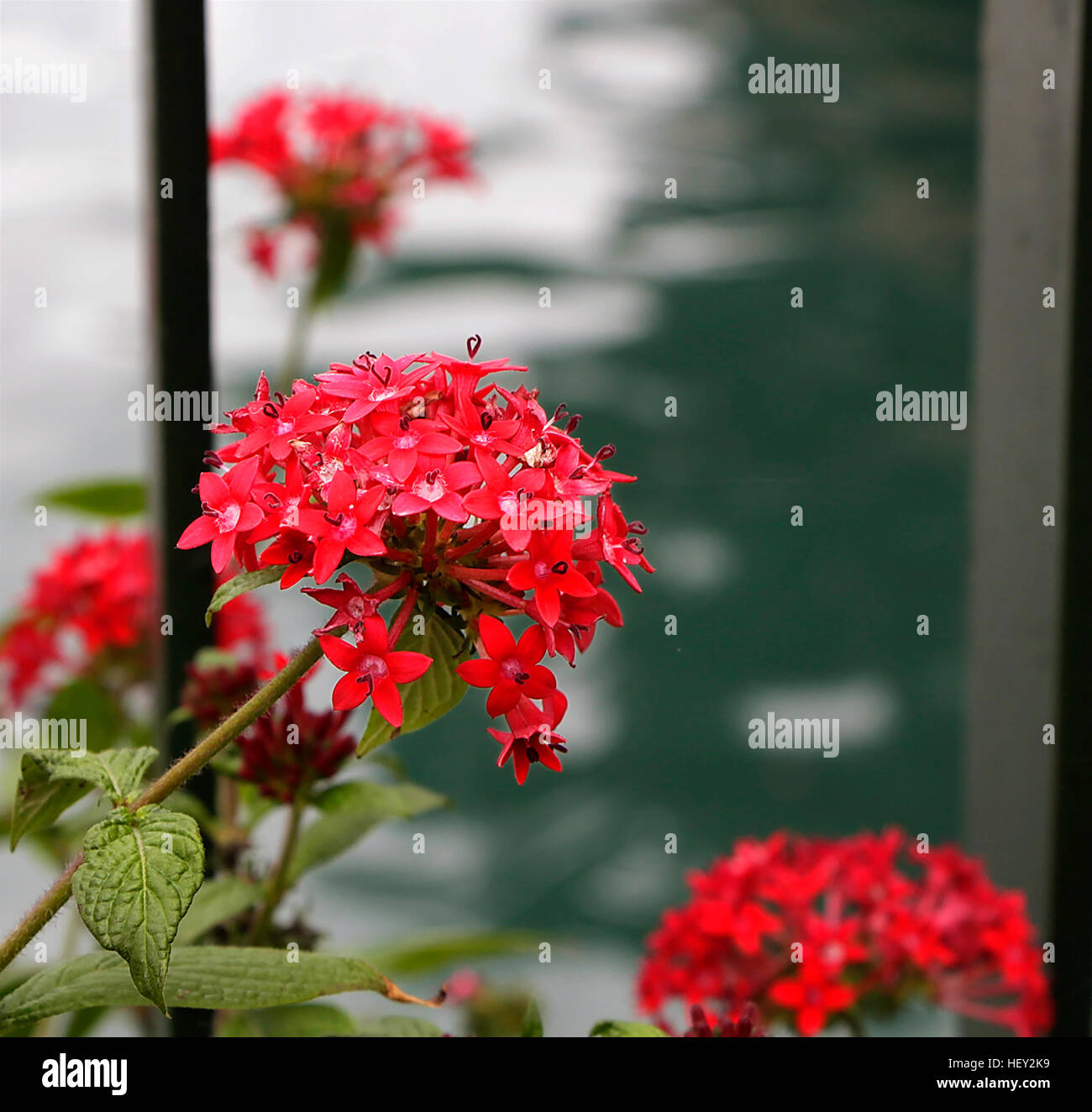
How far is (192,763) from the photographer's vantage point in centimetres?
38

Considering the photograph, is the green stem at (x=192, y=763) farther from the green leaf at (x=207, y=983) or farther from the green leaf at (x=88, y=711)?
the green leaf at (x=88, y=711)

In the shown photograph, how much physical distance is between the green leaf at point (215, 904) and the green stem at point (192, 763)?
0.20 meters

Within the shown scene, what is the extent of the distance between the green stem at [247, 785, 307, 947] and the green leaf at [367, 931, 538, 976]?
262 mm

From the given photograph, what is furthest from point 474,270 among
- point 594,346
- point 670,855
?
point 670,855

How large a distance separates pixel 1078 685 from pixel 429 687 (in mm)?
701

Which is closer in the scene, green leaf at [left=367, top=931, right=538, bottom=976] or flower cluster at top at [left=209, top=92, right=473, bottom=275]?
green leaf at [left=367, top=931, right=538, bottom=976]

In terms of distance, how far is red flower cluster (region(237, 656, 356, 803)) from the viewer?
0.64 m

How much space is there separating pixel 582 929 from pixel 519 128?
47.3 inches

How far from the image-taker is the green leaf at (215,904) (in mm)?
576

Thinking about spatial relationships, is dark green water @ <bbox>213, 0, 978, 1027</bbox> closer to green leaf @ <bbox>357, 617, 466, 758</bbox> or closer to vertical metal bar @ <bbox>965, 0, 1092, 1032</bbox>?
vertical metal bar @ <bbox>965, 0, 1092, 1032</bbox>

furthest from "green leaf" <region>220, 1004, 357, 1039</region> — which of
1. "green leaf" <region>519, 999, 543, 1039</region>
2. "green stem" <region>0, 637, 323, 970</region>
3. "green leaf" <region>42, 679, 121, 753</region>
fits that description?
"green leaf" <region>42, 679, 121, 753</region>

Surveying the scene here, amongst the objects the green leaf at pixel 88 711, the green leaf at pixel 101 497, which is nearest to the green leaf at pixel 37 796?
the green leaf at pixel 88 711
